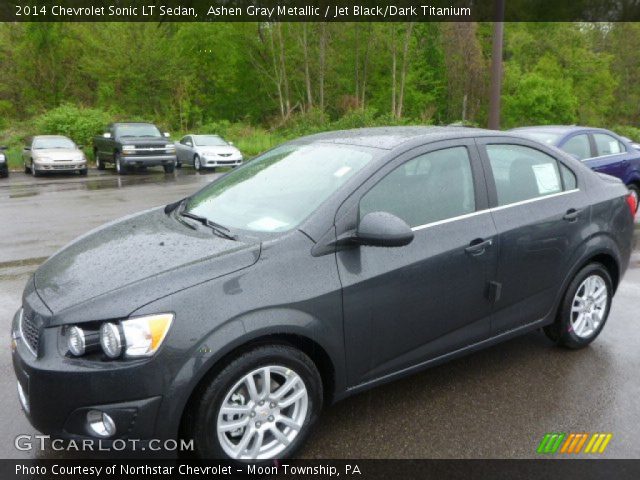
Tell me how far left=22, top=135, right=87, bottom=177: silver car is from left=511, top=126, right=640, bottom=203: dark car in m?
14.8

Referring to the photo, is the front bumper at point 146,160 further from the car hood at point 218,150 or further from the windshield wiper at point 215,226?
the windshield wiper at point 215,226

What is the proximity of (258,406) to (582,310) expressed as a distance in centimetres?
268

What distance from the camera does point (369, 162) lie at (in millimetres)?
3336

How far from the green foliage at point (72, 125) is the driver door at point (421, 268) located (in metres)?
25.0

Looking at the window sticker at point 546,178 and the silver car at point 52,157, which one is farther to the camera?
the silver car at point 52,157

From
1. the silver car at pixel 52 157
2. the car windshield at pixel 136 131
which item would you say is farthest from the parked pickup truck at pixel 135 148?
the silver car at pixel 52 157

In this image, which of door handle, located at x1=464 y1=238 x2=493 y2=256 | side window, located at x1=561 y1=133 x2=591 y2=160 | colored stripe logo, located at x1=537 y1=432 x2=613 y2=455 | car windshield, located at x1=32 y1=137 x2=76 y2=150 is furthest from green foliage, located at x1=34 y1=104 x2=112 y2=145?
colored stripe logo, located at x1=537 y1=432 x2=613 y2=455

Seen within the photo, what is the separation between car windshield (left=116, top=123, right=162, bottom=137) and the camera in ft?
67.8

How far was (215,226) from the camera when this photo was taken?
3.37 m

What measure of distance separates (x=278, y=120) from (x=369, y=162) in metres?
37.2

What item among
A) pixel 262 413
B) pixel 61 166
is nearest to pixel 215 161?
pixel 61 166

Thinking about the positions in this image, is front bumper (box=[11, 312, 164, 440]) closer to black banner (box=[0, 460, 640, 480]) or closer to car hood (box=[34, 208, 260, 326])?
car hood (box=[34, 208, 260, 326])

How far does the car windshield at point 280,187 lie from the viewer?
129 inches

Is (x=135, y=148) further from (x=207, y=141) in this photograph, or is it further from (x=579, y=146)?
(x=579, y=146)
